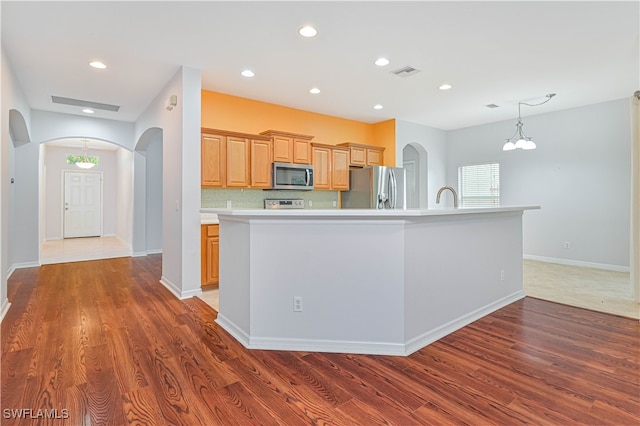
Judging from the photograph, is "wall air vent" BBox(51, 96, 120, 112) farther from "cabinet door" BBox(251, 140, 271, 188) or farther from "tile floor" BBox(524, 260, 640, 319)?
"tile floor" BBox(524, 260, 640, 319)

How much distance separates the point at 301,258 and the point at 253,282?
449 mm

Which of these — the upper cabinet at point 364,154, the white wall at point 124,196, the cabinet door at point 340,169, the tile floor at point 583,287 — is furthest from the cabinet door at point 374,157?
the white wall at point 124,196

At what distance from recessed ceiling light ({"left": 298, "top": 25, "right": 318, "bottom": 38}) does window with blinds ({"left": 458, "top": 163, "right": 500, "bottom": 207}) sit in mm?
5598

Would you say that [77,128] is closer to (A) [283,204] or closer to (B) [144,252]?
(B) [144,252]

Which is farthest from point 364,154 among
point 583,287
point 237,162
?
point 583,287

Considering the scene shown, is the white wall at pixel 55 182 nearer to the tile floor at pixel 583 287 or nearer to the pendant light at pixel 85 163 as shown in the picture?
the pendant light at pixel 85 163

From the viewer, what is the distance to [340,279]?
104 inches

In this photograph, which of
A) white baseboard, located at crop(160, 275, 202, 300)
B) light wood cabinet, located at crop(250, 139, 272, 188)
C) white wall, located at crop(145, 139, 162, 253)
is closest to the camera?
white baseboard, located at crop(160, 275, 202, 300)

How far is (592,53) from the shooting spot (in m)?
3.82

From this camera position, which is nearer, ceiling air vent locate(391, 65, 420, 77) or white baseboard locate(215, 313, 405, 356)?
white baseboard locate(215, 313, 405, 356)

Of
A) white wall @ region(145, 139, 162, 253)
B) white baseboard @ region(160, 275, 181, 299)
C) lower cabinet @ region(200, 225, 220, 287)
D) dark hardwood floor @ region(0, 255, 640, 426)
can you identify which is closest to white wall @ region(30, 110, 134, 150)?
white wall @ region(145, 139, 162, 253)

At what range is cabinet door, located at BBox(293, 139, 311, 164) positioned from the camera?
5.67 m

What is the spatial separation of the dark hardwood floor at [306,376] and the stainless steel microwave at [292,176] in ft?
8.56

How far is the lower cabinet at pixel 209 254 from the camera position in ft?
14.6
